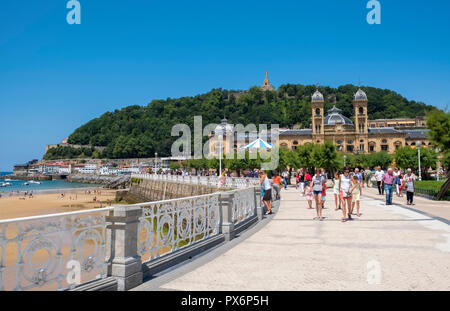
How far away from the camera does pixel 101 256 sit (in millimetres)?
5020

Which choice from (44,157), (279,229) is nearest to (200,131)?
(44,157)

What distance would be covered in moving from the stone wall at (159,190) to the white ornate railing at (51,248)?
23862 millimetres

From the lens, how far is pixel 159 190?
47.6 m

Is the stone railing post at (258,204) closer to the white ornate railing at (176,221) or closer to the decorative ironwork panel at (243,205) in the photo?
the decorative ironwork panel at (243,205)

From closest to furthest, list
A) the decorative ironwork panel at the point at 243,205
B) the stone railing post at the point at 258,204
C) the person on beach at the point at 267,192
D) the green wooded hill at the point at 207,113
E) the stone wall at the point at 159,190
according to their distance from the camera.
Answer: the decorative ironwork panel at the point at 243,205
the stone railing post at the point at 258,204
the person on beach at the point at 267,192
the stone wall at the point at 159,190
the green wooded hill at the point at 207,113

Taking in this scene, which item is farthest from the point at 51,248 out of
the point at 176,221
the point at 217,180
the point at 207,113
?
the point at 207,113

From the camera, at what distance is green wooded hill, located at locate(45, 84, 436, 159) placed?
149 metres

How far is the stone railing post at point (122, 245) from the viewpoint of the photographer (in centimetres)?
511

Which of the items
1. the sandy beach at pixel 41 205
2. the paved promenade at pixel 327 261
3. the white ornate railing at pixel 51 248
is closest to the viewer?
the white ornate railing at pixel 51 248

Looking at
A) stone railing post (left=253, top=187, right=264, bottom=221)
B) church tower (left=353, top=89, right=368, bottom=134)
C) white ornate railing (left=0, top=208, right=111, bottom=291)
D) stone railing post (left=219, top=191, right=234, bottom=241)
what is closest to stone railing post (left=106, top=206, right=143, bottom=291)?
white ornate railing (left=0, top=208, right=111, bottom=291)

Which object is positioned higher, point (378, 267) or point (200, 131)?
point (200, 131)

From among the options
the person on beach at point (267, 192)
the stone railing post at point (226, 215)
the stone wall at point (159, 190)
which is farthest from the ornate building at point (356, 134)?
the stone railing post at point (226, 215)

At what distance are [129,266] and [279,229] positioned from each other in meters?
6.27

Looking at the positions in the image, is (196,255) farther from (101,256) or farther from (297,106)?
(297,106)
